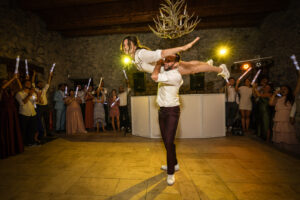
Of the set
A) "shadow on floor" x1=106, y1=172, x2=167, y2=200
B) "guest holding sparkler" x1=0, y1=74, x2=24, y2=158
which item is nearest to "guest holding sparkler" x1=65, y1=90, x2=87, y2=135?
"guest holding sparkler" x1=0, y1=74, x2=24, y2=158

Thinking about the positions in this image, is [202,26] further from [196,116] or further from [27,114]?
[27,114]

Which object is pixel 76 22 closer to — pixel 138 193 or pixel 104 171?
pixel 104 171

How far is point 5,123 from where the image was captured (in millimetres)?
3129

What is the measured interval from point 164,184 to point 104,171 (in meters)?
1.05

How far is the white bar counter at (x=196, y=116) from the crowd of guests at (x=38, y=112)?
1199 mm

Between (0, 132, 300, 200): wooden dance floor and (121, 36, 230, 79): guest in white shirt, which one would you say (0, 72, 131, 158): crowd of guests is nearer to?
(0, 132, 300, 200): wooden dance floor

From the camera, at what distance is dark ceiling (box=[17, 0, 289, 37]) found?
471 cm

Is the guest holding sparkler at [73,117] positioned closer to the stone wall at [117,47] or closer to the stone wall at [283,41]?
the stone wall at [117,47]

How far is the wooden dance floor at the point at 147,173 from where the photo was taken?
1849 millimetres

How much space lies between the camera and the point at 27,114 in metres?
3.63

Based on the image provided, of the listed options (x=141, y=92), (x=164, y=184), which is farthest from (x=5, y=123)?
(x=141, y=92)

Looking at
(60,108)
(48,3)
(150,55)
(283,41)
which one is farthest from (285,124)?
(48,3)

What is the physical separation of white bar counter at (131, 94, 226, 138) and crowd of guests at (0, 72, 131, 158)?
3.93 feet

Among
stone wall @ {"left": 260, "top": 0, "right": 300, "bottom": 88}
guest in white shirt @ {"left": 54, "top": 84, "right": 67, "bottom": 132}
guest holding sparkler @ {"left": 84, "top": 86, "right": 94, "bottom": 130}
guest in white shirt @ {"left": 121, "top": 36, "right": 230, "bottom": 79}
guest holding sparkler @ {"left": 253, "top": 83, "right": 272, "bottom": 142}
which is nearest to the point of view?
guest in white shirt @ {"left": 121, "top": 36, "right": 230, "bottom": 79}
